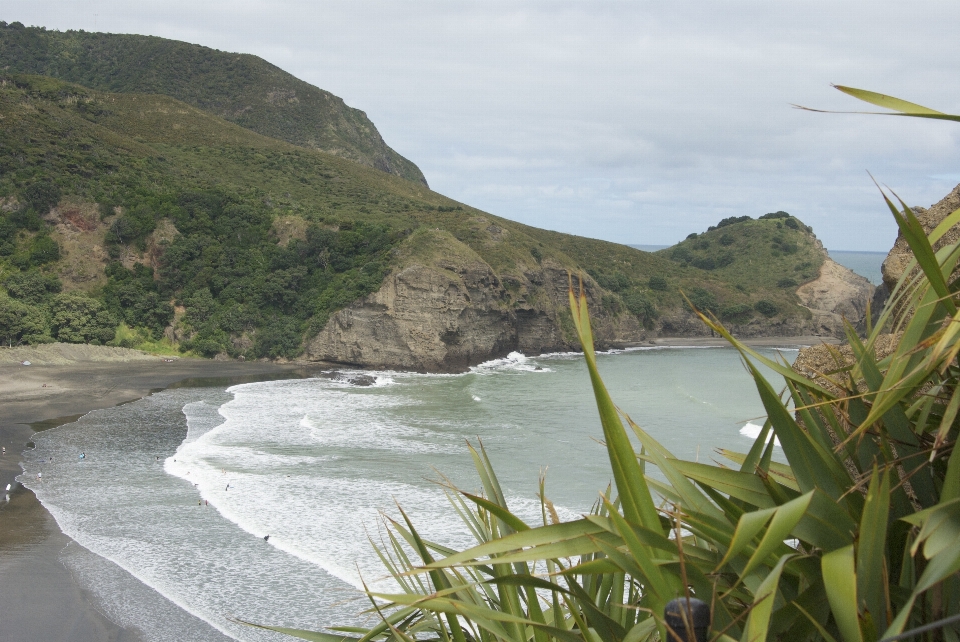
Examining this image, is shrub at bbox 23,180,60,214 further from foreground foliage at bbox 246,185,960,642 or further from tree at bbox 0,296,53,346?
foreground foliage at bbox 246,185,960,642

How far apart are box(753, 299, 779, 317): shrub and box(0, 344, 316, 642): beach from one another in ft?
153

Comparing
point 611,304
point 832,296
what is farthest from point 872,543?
point 832,296

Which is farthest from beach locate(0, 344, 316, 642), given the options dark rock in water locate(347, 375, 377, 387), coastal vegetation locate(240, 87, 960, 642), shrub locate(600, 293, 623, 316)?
shrub locate(600, 293, 623, 316)

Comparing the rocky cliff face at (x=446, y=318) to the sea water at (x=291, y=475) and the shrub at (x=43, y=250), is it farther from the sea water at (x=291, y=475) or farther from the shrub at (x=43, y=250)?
the shrub at (x=43, y=250)

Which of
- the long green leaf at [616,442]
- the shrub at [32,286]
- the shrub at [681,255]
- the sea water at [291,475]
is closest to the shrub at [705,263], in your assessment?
the shrub at [681,255]

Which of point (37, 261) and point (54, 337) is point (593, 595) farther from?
point (37, 261)

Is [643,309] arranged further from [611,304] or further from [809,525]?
[809,525]

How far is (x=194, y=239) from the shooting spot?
5666 cm

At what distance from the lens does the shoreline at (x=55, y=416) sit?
14.1 meters

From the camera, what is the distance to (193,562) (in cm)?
1675

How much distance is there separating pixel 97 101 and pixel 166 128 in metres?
5.92

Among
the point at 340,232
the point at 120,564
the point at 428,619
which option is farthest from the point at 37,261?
the point at 428,619

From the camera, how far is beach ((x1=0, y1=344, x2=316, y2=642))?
14.1 m

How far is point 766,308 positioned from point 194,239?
163 feet
